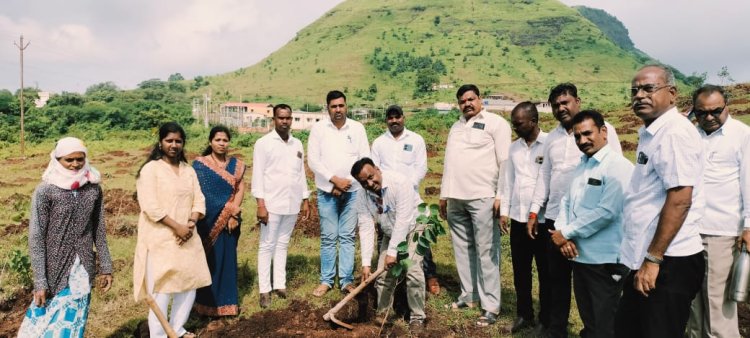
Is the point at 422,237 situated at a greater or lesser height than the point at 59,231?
lesser

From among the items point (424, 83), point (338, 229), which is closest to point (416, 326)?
point (338, 229)

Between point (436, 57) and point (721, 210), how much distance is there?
102097 mm

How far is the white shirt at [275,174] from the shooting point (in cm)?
454

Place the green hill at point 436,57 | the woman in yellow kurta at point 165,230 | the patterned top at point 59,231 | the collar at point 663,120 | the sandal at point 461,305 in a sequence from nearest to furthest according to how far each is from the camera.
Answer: the collar at point 663,120, the patterned top at point 59,231, the woman in yellow kurta at point 165,230, the sandal at point 461,305, the green hill at point 436,57

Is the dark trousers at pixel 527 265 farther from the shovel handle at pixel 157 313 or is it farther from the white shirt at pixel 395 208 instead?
the shovel handle at pixel 157 313

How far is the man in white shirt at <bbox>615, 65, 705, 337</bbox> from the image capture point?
2189 millimetres

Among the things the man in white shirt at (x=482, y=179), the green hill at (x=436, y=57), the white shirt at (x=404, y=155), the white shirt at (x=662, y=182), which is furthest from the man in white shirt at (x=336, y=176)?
the green hill at (x=436, y=57)

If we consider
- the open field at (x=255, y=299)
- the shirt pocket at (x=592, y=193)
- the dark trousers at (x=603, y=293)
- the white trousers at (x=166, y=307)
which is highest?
the shirt pocket at (x=592, y=193)

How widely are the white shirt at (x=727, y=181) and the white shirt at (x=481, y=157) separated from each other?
4.90 ft

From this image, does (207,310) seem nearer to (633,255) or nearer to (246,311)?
(246,311)

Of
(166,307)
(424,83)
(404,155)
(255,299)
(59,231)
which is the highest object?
(424,83)

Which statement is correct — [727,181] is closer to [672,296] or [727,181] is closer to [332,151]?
[672,296]

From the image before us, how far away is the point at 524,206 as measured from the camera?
3.88 metres

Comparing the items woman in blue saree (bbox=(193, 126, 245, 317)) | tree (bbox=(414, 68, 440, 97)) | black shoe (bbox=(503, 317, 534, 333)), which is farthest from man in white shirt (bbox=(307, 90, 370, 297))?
tree (bbox=(414, 68, 440, 97))
